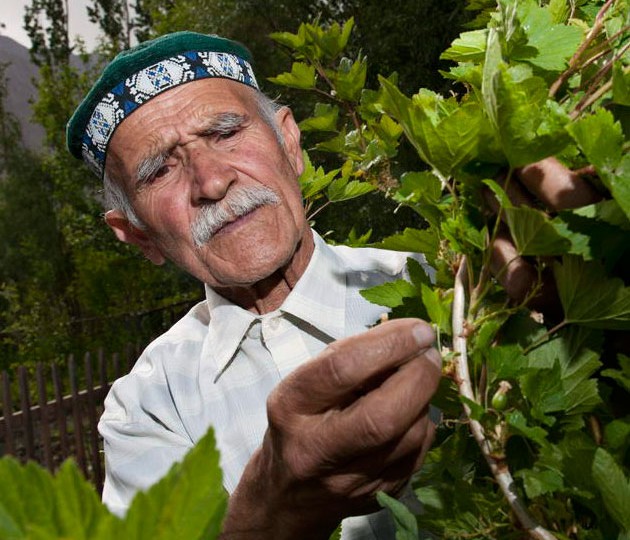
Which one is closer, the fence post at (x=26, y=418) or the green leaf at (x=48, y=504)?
the green leaf at (x=48, y=504)

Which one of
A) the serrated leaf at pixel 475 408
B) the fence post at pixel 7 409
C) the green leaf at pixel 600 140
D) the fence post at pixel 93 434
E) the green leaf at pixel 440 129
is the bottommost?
the fence post at pixel 93 434

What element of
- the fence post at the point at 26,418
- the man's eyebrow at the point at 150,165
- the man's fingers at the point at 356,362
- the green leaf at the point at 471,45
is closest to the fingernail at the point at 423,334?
the man's fingers at the point at 356,362

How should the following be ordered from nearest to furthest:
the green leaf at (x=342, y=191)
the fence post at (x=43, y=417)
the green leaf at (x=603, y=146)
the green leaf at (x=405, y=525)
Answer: the green leaf at (x=603, y=146) < the green leaf at (x=405, y=525) < the green leaf at (x=342, y=191) < the fence post at (x=43, y=417)

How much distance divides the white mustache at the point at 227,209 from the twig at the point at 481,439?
1.07 metres

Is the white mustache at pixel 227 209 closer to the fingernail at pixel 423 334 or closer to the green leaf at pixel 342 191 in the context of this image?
the green leaf at pixel 342 191

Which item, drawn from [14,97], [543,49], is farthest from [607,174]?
[14,97]

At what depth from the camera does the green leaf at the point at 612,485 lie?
57 centimetres

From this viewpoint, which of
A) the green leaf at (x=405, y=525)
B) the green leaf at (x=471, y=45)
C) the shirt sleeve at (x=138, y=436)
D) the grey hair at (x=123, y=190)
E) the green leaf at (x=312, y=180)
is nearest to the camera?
the green leaf at (x=405, y=525)

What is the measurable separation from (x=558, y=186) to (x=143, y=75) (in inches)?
60.6

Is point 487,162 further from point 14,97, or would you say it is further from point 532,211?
point 14,97

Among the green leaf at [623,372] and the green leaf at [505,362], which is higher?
the green leaf at [505,362]

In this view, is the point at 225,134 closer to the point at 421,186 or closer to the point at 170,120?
the point at 170,120

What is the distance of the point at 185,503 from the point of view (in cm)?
32

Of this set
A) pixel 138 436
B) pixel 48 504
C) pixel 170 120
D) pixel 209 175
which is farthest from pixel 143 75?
pixel 48 504
